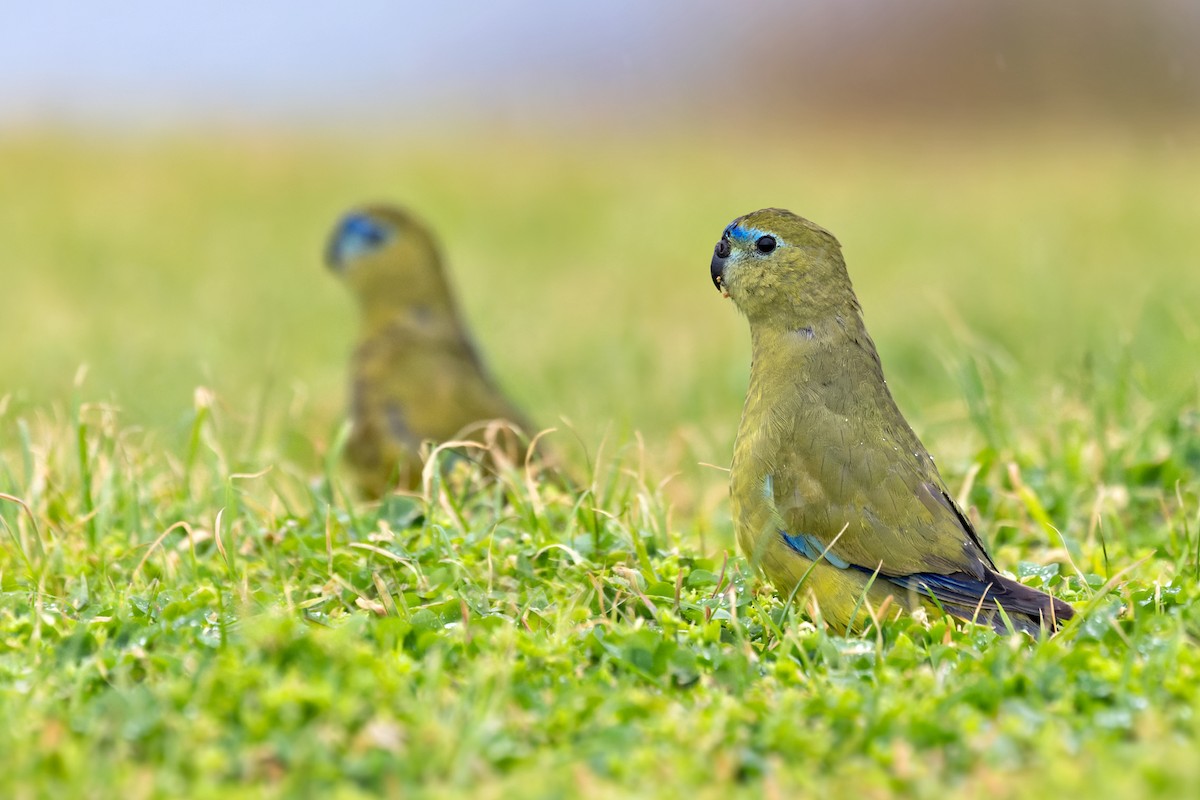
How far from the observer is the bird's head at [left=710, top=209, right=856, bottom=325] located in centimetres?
396

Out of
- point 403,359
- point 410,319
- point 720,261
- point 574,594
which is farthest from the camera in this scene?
point 410,319

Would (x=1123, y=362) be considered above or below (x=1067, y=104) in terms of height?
below

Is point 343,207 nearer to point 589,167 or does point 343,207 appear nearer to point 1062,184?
point 589,167

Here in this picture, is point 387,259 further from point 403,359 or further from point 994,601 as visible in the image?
point 994,601

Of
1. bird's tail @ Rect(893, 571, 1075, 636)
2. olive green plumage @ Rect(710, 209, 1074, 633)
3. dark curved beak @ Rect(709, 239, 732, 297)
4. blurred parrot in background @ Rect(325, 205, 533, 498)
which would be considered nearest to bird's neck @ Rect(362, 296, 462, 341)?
blurred parrot in background @ Rect(325, 205, 533, 498)

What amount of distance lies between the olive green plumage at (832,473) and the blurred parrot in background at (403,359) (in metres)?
1.47

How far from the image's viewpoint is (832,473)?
12.2 feet

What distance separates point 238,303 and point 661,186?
4997 mm

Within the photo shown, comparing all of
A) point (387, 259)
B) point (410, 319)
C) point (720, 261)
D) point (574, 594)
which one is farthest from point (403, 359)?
point (574, 594)

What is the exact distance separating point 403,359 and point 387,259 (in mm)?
705

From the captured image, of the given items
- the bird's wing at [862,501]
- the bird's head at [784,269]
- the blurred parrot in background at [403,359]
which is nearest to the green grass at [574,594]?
the bird's wing at [862,501]

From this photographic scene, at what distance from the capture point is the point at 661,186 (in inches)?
576

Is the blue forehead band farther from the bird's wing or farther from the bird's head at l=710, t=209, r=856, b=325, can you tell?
the bird's wing

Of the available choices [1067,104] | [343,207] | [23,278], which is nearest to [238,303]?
[23,278]
